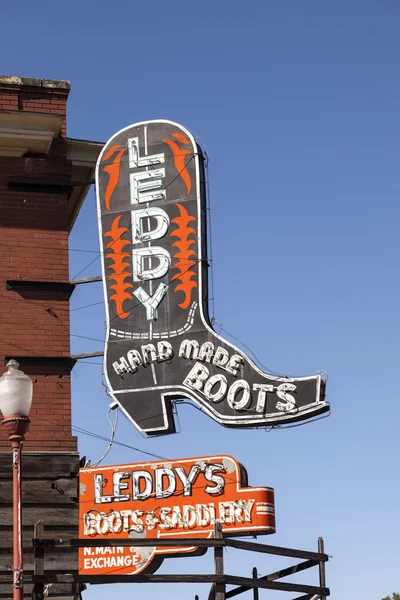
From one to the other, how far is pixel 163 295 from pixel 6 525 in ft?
14.2

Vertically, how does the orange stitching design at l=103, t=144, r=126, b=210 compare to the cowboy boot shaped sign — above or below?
above

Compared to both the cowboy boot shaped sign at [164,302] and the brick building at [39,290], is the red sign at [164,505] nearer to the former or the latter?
the cowboy boot shaped sign at [164,302]

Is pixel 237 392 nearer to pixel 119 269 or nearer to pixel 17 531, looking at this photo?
pixel 119 269

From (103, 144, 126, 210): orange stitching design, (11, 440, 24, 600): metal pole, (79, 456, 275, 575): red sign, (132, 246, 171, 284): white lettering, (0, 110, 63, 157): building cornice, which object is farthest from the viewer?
(103, 144, 126, 210): orange stitching design

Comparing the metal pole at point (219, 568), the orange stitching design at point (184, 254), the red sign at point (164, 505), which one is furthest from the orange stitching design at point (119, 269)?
the metal pole at point (219, 568)

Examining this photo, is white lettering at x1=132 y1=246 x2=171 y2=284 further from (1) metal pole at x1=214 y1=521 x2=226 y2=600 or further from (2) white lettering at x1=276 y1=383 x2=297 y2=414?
→ (1) metal pole at x1=214 y1=521 x2=226 y2=600

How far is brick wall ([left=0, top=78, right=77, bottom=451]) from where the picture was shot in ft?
50.2

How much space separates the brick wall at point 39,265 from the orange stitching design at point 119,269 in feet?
3.95

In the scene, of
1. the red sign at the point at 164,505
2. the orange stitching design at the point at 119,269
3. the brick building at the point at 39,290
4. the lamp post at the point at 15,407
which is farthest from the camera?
the orange stitching design at the point at 119,269

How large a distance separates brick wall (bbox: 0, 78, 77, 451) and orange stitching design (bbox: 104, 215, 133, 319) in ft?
3.95

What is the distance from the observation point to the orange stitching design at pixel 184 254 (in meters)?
16.8

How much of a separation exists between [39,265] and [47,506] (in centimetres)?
342

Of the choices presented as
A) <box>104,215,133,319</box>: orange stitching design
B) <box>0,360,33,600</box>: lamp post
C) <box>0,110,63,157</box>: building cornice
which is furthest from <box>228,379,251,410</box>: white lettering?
<box>0,360,33,600</box>: lamp post

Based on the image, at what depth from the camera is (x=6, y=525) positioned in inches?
570
